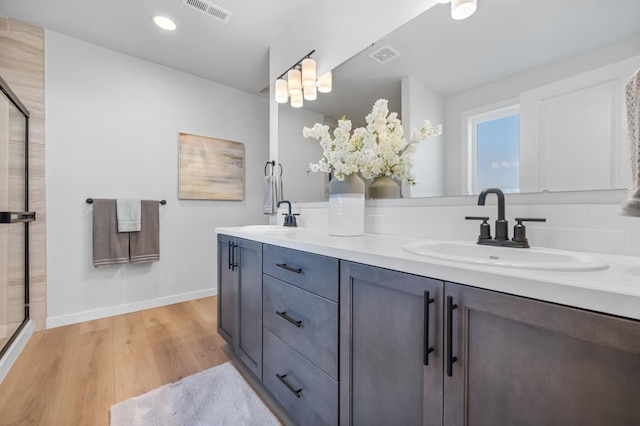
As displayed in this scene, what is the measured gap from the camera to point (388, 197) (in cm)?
147

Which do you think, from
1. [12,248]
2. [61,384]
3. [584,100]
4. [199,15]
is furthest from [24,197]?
[584,100]

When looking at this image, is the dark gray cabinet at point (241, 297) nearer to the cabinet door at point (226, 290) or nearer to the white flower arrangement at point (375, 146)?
the cabinet door at point (226, 290)

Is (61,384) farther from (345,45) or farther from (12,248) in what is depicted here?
(345,45)

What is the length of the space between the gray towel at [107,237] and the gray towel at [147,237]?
8 centimetres

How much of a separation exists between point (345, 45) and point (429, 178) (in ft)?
3.74

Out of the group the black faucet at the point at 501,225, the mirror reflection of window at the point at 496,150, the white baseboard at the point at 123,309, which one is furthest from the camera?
the white baseboard at the point at 123,309

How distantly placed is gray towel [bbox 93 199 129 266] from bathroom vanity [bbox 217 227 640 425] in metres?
2.14

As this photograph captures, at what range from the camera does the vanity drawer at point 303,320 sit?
95 cm

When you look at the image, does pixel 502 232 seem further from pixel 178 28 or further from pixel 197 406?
pixel 178 28

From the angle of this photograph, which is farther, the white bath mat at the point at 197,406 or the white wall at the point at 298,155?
the white wall at the point at 298,155

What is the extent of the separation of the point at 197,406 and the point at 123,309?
1765 mm

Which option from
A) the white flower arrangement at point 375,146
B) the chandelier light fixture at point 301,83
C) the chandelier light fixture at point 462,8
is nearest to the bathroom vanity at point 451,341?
the white flower arrangement at point 375,146

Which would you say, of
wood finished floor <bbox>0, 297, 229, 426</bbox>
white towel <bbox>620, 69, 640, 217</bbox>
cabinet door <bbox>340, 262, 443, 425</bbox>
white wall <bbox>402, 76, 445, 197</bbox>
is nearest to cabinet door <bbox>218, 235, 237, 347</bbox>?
wood finished floor <bbox>0, 297, 229, 426</bbox>

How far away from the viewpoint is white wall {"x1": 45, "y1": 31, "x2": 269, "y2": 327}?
2.30m
